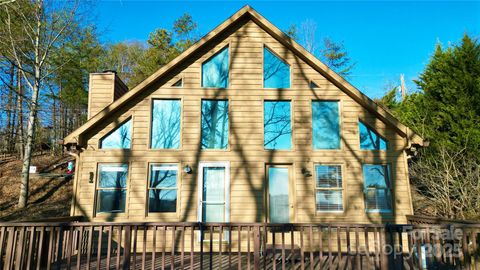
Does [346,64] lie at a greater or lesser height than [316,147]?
greater

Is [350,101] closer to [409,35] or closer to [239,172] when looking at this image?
[239,172]

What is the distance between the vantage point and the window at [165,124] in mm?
7422

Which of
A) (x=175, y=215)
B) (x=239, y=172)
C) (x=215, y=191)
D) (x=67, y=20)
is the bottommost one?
(x=175, y=215)

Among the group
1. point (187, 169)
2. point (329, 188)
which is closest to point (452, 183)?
point (329, 188)

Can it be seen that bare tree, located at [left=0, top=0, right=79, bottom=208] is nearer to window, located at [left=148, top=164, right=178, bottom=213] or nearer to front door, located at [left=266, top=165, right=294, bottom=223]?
window, located at [left=148, top=164, right=178, bottom=213]

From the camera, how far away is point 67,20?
505 inches

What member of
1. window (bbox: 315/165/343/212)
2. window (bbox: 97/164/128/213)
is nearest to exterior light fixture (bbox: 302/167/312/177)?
window (bbox: 315/165/343/212)

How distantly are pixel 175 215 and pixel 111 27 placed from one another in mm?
10412

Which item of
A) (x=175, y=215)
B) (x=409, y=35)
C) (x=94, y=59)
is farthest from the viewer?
(x=94, y=59)

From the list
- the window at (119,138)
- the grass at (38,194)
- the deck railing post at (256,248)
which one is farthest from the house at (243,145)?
the grass at (38,194)

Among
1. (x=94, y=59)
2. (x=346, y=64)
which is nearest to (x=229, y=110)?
(x=94, y=59)

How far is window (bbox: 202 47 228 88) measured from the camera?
7.76 meters

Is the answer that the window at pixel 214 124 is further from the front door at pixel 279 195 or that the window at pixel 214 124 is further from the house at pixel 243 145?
the front door at pixel 279 195

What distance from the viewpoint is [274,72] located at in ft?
25.8
